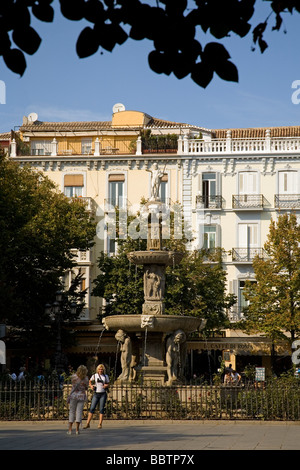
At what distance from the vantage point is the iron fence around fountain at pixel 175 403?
19.2m

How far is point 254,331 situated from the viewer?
1585 inches

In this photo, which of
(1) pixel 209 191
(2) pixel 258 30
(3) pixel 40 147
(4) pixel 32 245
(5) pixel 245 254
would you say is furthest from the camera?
(3) pixel 40 147

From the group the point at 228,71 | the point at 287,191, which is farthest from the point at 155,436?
the point at 287,191

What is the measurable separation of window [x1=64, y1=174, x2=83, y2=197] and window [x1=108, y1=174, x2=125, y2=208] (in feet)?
5.24

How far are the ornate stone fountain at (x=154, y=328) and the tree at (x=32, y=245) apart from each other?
28.7 ft

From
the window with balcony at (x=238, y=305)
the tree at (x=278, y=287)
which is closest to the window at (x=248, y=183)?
the window with balcony at (x=238, y=305)

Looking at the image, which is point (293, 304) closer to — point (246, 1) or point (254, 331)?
point (254, 331)

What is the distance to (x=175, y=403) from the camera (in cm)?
1958

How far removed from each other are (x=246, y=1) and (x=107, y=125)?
162 ft

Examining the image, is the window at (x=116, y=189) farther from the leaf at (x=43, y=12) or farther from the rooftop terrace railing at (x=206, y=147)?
the leaf at (x=43, y=12)

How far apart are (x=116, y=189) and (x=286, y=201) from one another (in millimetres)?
9237

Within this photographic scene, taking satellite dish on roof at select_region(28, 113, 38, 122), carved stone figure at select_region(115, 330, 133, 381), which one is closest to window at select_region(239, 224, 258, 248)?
satellite dish on roof at select_region(28, 113, 38, 122)

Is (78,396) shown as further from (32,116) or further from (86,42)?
(32,116)

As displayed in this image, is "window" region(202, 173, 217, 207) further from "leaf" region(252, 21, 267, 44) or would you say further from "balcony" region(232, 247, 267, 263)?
"leaf" region(252, 21, 267, 44)
